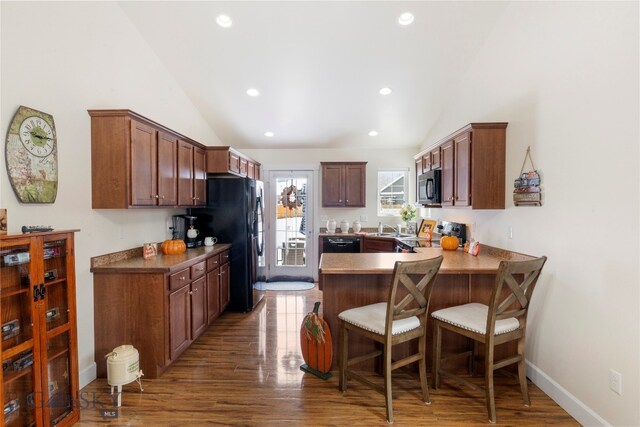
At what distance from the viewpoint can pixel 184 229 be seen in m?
4.06

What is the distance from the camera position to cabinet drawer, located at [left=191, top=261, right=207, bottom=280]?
3.16 meters

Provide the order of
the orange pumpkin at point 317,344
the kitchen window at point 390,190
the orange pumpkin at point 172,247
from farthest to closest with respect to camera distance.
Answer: the kitchen window at point 390,190
the orange pumpkin at point 172,247
the orange pumpkin at point 317,344

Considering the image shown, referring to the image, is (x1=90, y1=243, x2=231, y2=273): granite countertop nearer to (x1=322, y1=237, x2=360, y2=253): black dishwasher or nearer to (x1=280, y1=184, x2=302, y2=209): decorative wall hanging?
(x1=322, y1=237, x2=360, y2=253): black dishwasher

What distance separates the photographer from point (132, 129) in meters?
2.62

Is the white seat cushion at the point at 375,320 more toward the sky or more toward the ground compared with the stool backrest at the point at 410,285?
more toward the ground

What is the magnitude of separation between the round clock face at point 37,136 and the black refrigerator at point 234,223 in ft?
6.68

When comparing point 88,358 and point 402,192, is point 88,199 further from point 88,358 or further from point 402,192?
point 402,192

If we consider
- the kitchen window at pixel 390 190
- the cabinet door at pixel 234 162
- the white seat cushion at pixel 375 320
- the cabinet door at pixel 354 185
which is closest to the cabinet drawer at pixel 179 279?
the white seat cushion at pixel 375 320

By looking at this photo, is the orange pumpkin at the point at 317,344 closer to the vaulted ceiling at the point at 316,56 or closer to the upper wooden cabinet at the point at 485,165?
the upper wooden cabinet at the point at 485,165

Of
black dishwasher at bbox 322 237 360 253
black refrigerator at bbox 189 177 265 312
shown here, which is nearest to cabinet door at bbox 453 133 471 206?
black dishwasher at bbox 322 237 360 253

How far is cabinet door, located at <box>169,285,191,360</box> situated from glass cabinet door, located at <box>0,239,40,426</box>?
95cm

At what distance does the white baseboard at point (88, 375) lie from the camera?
2500mm

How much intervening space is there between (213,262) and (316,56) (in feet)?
8.66

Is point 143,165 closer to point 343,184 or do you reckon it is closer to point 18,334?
point 18,334
